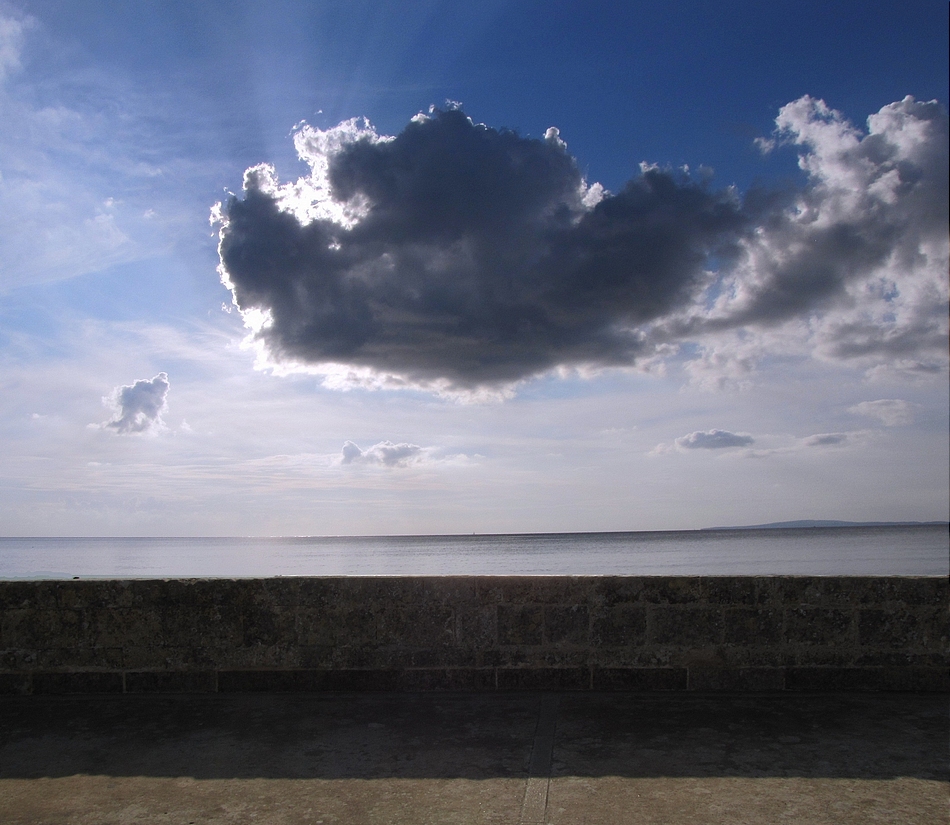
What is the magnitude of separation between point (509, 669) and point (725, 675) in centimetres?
129

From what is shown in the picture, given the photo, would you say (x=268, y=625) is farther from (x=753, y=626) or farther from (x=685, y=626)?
(x=753, y=626)

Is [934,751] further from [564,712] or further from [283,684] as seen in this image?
[283,684]

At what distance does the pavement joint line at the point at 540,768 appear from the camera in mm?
2729

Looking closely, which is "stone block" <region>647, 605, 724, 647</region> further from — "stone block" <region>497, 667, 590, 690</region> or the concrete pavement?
"stone block" <region>497, 667, 590, 690</region>

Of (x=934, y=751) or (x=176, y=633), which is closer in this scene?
(x=934, y=751)

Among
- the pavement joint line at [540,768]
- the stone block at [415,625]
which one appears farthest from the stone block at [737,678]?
the stone block at [415,625]

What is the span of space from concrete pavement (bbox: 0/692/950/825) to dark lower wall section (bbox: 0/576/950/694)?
0.13 meters

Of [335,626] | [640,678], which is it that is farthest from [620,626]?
[335,626]

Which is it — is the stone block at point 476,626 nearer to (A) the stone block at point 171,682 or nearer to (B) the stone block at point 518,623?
(B) the stone block at point 518,623

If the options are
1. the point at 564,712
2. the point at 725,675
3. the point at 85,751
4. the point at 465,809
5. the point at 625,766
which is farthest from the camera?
the point at 725,675

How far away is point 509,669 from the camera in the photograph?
176 inches

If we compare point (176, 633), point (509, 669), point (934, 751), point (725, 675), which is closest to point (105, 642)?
point (176, 633)

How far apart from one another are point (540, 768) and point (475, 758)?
319mm

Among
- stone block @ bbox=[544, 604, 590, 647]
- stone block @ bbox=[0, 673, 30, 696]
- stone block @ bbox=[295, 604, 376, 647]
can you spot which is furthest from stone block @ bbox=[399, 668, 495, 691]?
stone block @ bbox=[0, 673, 30, 696]
